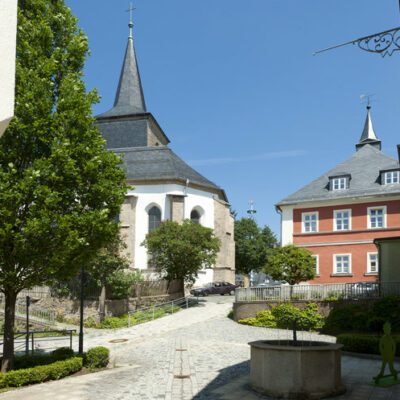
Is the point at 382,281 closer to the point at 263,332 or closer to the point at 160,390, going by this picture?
the point at 263,332

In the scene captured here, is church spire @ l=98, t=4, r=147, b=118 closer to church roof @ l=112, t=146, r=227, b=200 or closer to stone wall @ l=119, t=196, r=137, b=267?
church roof @ l=112, t=146, r=227, b=200

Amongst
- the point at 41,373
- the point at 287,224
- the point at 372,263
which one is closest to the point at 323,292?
the point at 372,263

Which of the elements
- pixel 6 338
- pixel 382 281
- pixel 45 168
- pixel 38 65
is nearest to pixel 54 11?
pixel 38 65

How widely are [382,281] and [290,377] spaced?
1485 cm

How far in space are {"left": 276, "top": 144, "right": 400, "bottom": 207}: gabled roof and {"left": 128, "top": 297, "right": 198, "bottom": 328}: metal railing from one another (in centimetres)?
1080

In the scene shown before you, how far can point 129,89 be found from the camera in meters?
56.5

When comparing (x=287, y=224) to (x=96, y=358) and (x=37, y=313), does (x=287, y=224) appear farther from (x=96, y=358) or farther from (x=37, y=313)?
(x=96, y=358)

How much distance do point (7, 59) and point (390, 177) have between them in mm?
32706

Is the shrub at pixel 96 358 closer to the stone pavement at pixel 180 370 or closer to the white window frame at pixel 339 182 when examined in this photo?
the stone pavement at pixel 180 370

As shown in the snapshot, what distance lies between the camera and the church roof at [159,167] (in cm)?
4225

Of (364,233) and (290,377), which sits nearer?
(290,377)

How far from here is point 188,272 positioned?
31.7 metres

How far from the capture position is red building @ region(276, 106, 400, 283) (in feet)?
105

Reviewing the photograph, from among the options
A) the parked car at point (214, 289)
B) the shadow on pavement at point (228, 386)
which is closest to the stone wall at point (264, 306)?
the shadow on pavement at point (228, 386)
